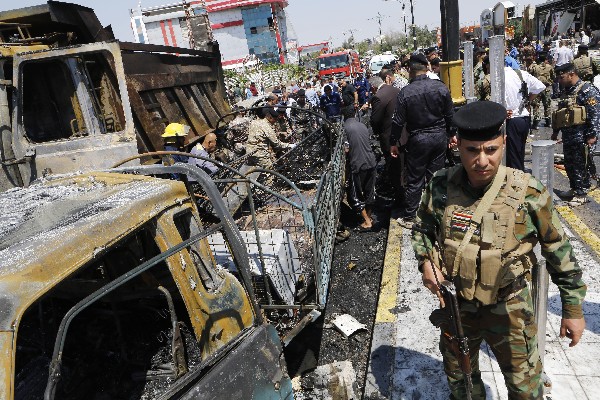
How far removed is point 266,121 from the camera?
650 cm

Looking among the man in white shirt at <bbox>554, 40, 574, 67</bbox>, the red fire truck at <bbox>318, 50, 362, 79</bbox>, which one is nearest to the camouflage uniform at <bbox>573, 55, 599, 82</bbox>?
the man in white shirt at <bbox>554, 40, 574, 67</bbox>

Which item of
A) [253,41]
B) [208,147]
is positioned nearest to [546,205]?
[208,147]

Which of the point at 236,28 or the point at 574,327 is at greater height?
the point at 236,28

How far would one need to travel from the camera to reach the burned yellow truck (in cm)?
152

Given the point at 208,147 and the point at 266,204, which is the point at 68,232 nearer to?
the point at 266,204

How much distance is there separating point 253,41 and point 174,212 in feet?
176

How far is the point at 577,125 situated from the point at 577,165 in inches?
19.4

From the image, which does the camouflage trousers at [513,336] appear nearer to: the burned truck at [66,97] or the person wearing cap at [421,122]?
the person wearing cap at [421,122]

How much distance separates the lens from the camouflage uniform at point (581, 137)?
5098 millimetres

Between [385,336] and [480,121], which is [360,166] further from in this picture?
[480,121]

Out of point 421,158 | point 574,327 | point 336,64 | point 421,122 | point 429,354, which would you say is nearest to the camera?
point 574,327

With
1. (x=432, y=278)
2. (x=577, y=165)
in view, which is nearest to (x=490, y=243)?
(x=432, y=278)

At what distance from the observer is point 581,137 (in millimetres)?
5254

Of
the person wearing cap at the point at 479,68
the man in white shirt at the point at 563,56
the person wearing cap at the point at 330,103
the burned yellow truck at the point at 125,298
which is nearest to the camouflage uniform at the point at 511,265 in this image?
the burned yellow truck at the point at 125,298
